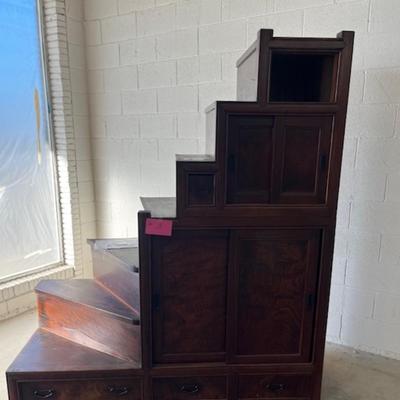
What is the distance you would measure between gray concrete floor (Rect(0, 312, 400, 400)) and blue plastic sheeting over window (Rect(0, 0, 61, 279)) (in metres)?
0.61

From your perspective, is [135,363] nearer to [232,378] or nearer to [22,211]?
[232,378]

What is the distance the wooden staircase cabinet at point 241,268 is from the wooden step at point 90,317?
1 cm

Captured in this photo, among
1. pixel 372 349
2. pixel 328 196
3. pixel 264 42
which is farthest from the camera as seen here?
pixel 372 349

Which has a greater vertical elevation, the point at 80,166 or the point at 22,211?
the point at 80,166

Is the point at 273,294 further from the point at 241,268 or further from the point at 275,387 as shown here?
the point at 275,387

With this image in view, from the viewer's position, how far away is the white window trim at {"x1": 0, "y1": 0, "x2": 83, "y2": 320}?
2.71 meters

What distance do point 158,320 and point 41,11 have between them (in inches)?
100

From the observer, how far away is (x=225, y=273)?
165 centimetres

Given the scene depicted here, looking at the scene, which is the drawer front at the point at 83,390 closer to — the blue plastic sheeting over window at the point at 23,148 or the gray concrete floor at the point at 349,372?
the gray concrete floor at the point at 349,372

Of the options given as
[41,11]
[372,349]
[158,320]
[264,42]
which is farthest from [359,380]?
[41,11]

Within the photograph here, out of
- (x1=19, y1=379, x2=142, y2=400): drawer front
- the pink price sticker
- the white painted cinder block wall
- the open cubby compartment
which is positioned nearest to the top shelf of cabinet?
the open cubby compartment

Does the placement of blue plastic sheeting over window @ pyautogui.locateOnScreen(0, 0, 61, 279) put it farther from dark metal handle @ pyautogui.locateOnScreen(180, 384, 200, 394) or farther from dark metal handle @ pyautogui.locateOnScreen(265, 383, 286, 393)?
dark metal handle @ pyautogui.locateOnScreen(265, 383, 286, 393)

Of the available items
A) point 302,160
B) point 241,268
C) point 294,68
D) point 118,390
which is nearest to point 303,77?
point 294,68

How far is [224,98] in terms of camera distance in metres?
2.46
